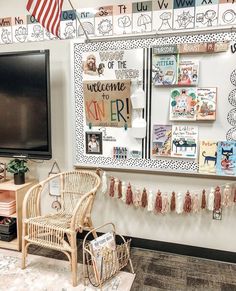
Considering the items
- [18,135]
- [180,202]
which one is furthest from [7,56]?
[180,202]

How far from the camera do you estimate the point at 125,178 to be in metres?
2.42

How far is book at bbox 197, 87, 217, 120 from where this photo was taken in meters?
2.08

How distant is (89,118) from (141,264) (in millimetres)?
1340

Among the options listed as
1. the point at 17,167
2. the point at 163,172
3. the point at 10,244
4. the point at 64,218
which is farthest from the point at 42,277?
the point at 163,172

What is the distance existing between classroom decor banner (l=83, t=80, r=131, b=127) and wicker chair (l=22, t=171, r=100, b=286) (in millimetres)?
500

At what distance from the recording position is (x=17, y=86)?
2.43 metres

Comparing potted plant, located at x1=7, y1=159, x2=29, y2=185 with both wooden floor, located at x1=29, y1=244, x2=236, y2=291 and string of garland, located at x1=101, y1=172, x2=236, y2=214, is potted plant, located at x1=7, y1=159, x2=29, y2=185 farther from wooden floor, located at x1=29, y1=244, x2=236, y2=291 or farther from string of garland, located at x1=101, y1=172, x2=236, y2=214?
string of garland, located at x1=101, y1=172, x2=236, y2=214

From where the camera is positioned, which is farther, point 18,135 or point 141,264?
point 18,135

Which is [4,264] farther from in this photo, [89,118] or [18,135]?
[89,118]

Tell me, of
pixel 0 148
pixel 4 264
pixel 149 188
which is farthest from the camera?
pixel 0 148

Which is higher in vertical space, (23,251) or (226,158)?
(226,158)

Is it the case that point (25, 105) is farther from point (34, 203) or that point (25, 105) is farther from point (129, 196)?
point (129, 196)

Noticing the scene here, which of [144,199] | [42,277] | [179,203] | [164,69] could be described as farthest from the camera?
[144,199]

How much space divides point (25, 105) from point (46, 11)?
90 centimetres
